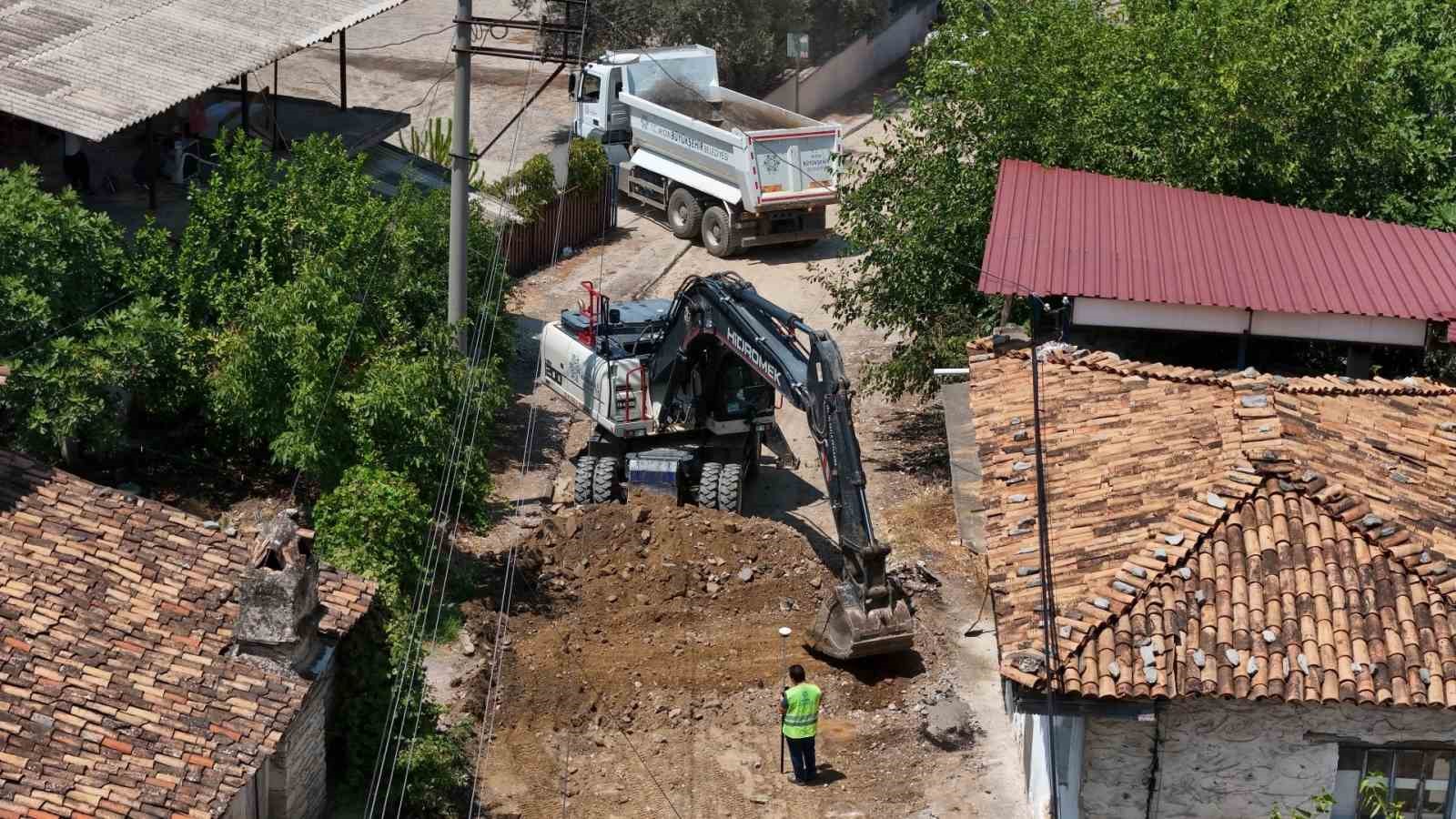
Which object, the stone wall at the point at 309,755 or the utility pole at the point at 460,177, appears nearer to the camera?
the stone wall at the point at 309,755

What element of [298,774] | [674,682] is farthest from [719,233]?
[298,774]

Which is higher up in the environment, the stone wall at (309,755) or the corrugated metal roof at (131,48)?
the corrugated metal roof at (131,48)

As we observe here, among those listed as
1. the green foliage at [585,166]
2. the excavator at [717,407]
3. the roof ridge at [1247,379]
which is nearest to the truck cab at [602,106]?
the green foliage at [585,166]

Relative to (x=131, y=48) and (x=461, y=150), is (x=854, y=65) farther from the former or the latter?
(x=461, y=150)

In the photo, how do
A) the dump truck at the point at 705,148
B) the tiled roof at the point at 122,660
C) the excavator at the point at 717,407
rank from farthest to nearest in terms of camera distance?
the dump truck at the point at 705,148 < the excavator at the point at 717,407 < the tiled roof at the point at 122,660

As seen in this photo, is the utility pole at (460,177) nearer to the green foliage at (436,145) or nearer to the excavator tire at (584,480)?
the excavator tire at (584,480)

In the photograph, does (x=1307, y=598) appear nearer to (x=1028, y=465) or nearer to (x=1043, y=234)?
(x=1028, y=465)

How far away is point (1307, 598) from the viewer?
14641 millimetres

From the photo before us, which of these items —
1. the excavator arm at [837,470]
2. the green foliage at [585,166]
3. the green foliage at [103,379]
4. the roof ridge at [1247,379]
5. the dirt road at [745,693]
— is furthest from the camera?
the green foliage at [585,166]

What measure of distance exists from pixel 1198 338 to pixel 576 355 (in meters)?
8.69

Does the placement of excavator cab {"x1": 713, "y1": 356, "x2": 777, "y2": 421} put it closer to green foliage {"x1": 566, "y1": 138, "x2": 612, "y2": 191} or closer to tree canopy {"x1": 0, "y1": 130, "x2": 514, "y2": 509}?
tree canopy {"x1": 0, "y1": 130, "x2": 514, "y2": 509}

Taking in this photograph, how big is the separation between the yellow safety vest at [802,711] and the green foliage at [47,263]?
432 inches

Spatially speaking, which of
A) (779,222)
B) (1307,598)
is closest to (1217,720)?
(1307,598)

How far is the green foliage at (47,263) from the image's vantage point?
906 inches
